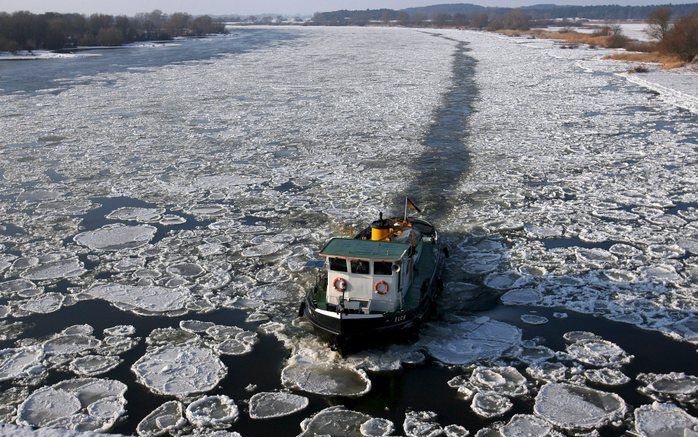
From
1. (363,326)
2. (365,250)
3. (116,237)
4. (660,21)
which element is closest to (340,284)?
(365,250)

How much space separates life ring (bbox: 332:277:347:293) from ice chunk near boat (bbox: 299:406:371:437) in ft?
6.15

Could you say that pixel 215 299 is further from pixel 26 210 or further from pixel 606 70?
pixel 606 70

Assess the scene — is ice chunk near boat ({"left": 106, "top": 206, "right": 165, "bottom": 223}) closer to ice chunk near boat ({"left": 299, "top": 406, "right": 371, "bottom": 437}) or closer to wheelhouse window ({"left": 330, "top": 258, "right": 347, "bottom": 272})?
wheelhouse window ({"left": 330, "top": 258, "right": 347, "bottom": 272})

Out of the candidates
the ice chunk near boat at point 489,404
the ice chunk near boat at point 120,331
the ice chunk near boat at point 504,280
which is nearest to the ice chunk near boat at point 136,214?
the ice chunk near boat at point 120,331

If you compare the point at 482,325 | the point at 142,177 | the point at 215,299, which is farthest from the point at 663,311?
the point at 142,177

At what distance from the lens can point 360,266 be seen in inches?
350

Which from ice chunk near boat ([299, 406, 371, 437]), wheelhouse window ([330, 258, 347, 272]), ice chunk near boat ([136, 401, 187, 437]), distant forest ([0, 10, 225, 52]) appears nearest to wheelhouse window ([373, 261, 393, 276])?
wheelhouse window ([330, 258, 347, 272])

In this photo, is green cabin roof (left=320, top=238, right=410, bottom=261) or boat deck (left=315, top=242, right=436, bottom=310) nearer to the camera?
green cabin roof (left=320, top=238, right=410, bottom=261)

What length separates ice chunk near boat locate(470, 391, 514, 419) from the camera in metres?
7.50

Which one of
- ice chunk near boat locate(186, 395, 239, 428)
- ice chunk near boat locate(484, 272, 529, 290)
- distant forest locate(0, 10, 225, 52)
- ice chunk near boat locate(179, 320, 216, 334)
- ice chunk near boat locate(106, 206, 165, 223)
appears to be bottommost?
ice chunk near boat locate(186, 395, 239, 428)

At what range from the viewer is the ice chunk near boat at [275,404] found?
24.7ft

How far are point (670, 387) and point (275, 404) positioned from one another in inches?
198

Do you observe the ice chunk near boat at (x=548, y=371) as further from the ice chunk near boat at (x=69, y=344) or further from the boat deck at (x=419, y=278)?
the ice chunk near boat at (x=69, y=344)

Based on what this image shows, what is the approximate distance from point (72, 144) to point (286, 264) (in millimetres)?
13218
